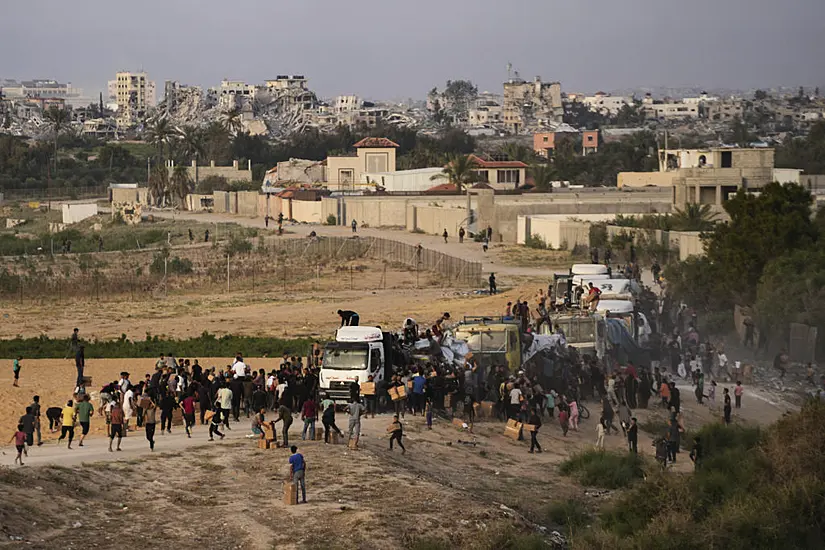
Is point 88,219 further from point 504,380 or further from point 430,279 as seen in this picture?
point 504,380

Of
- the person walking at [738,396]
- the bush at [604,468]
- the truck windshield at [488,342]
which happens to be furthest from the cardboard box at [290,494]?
the person walking at [738,396]

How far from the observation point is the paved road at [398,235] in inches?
2277

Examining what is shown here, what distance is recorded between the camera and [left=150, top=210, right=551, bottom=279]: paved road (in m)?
57.8

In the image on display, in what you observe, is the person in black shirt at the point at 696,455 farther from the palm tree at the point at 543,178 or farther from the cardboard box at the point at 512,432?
the palm tree at the point at 543,178

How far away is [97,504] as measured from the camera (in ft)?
66.0

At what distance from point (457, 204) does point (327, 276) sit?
19.3 metres

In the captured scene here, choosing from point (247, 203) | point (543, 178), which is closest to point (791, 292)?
point (543, 178)

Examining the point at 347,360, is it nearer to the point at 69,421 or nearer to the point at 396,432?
the point at 396,432

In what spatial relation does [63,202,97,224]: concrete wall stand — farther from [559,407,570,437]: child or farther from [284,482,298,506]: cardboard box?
[284,482,298,506]: cardboard box

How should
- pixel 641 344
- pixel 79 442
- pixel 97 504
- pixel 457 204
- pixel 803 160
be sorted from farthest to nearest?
pixel 803 160 < pixel 457 204 < pixel 641 344 < pixel 79 442 < pixel 97 504

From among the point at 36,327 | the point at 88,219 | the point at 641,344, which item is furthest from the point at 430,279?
the point at 88,219

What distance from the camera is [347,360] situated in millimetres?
26484

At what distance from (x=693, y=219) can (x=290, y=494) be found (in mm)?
40715

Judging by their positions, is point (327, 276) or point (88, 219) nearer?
point (327, 276)
